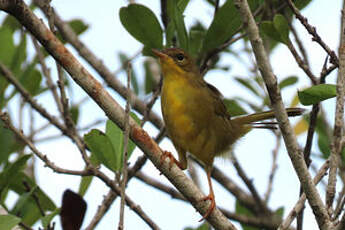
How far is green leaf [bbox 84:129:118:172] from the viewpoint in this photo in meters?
3.44

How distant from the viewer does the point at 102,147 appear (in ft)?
11.5

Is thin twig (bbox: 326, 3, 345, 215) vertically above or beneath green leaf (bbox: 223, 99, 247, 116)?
above

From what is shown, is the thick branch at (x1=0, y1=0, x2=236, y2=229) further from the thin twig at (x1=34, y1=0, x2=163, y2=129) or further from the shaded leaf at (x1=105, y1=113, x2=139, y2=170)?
the thin twig at (x1=34, y1=0, x2=163, y2=129)

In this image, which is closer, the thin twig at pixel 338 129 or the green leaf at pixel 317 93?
the thin twig at pixel 338 129

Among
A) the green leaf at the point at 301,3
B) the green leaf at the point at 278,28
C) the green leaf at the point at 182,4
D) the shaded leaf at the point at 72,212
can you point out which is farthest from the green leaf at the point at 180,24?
the shaded leaf at the point at 72,212

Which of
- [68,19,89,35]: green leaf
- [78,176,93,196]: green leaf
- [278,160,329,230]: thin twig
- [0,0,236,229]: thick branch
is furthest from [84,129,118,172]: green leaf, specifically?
[68,19,89,35]: green leaf

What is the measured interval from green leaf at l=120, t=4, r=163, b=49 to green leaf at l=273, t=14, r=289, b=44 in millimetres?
851

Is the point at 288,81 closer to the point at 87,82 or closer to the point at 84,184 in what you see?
the point at 84,184

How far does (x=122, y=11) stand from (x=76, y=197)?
169 cm

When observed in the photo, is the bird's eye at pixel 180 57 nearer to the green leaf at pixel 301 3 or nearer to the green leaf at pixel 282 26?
the green leaf at pixel 301 3

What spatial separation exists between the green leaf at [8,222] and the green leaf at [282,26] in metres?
1.74

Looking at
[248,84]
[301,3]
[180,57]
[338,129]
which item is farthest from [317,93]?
[248,84]

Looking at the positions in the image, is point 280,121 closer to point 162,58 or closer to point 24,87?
point 162,58

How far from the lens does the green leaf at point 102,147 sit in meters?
3.44
